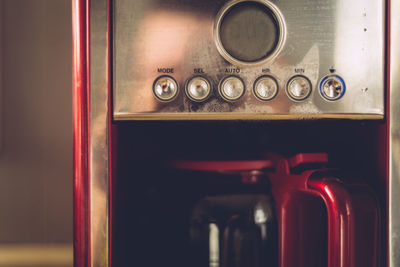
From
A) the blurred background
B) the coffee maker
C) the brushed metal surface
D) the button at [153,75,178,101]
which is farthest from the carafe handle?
the blurred background

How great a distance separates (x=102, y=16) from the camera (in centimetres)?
51

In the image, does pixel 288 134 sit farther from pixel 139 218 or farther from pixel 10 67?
pixel 10 67

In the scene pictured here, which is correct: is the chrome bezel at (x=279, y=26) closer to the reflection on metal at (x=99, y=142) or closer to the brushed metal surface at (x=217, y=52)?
the brushed metal surface at (x=217, y=52)

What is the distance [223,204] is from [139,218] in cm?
13

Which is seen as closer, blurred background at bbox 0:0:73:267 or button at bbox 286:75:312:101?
button at bbox 286:75:312:101

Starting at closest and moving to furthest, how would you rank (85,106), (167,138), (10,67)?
(85,106) < (167,138) < (10,67)

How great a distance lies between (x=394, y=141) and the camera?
0.50 meters

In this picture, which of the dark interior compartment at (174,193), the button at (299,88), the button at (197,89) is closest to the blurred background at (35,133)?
the dark interior compartment at (174,193)

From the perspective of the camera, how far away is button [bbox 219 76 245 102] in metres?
0.51

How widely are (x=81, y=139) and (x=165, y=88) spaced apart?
0.14 metres

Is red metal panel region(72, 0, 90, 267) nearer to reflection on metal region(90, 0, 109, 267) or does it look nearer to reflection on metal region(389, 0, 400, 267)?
reflection on metal region(90, 0, 109, 267)

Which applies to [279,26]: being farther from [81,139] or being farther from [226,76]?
[81,139]

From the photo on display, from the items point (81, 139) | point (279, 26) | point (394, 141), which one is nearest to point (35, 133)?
point (81, 139)

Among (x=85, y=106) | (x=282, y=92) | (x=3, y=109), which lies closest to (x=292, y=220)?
(x=282, y=92)
